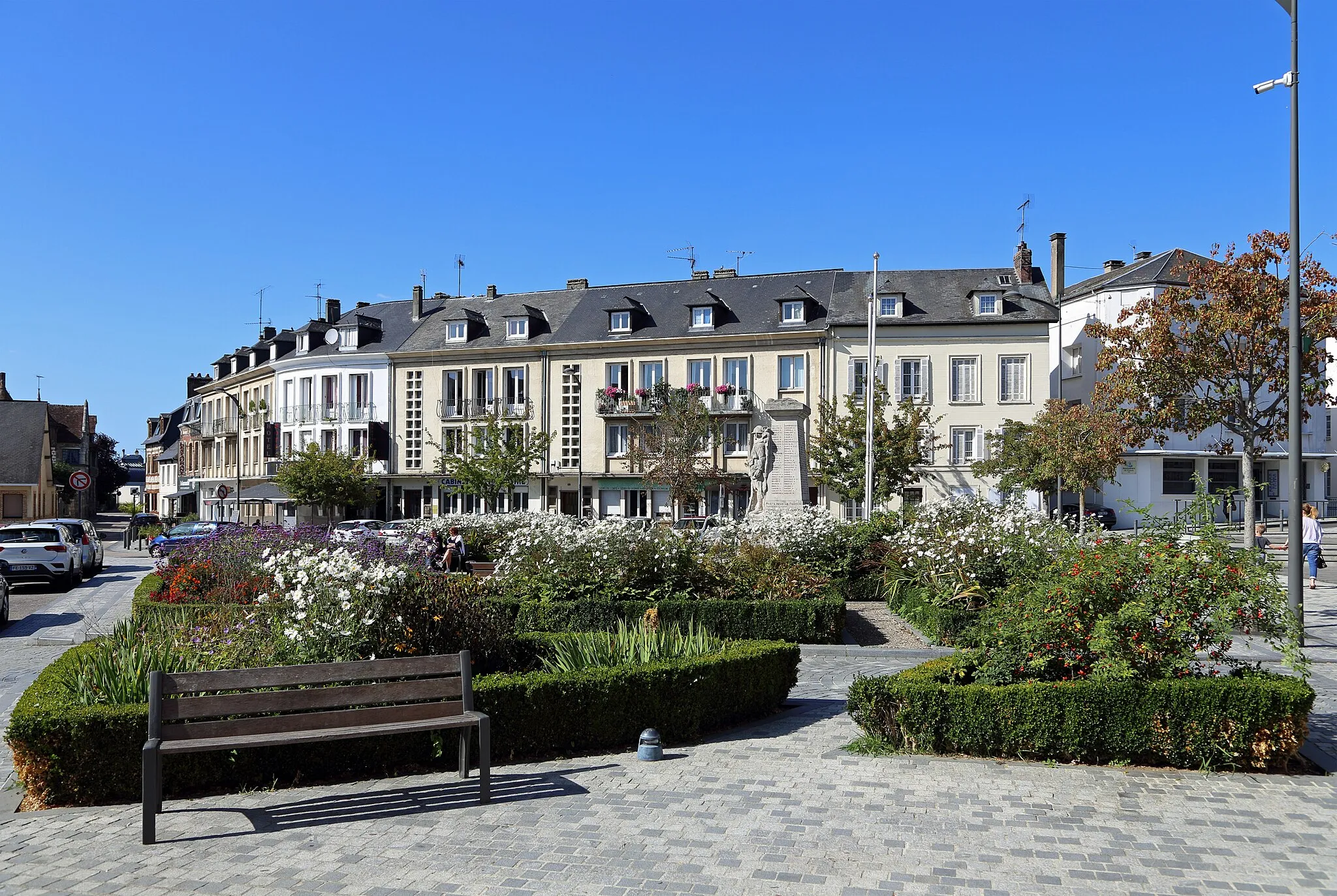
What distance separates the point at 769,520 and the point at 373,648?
37.7ft

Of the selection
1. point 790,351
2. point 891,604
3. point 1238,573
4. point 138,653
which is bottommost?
point 891,604

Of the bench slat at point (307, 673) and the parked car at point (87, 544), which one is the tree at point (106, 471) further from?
the bench slat at point (307, 673)

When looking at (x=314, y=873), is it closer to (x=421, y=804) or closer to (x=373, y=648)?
(x=421, y=804)

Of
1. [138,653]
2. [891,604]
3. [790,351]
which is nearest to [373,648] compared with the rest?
[138,653]

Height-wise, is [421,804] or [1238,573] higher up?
[1238,573]

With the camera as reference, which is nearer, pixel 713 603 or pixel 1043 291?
pixel 713 603

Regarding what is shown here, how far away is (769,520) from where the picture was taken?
18.4 m

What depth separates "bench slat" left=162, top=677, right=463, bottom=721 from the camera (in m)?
5.76

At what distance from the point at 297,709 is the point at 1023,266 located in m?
43.5

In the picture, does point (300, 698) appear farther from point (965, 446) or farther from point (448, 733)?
point (965, 446)

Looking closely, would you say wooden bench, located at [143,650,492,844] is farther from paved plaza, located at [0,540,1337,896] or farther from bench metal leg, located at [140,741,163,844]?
paved plaza, located at [0,540,1337,896]

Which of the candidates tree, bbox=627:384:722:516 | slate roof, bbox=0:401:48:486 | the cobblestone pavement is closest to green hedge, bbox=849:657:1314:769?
the cobblestone pavement

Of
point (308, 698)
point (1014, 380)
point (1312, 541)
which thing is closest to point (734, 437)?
point (1014, 380)

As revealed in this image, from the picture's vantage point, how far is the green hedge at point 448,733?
6.23 metres
